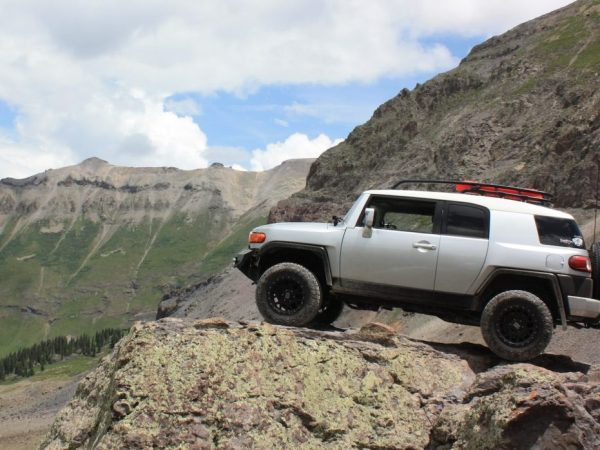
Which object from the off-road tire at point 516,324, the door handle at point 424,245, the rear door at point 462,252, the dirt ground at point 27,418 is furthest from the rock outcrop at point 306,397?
the dirt ground at point 27,418

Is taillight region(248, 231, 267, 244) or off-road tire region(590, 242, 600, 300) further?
taillight region(248, 231, 267, 244)

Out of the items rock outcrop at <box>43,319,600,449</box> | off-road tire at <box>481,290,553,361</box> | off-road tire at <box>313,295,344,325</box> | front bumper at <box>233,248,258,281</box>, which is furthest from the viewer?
off-road tire at <box>313,295,344,325</box>

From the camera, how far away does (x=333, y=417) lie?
8.57m

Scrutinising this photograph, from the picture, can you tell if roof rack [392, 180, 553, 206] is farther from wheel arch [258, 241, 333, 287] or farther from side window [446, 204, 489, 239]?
wheel arch [258, 241, 333, 287]

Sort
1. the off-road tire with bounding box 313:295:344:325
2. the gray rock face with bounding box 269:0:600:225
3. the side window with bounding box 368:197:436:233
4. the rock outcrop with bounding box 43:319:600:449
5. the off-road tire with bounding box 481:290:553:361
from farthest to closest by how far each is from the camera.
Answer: the gray rock face with bounding box 269:0:600:225, the off-road tire with bounding box 313:295:344:325, the side window with bounding box 368:197:436:233, the off-road tire with bounding box 481:290:553:361, the rock outcrop with bounding box 43:319:600:449

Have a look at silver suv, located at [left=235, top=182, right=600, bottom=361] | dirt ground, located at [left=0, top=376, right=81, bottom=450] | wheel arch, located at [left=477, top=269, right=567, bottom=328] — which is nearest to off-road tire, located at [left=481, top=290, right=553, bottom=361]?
silver suv, located at [left=235, top=182, right=600, bottom=361]

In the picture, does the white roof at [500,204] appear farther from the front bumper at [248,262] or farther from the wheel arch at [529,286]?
the front bumper at [248,262]

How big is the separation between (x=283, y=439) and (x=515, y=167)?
158 feet

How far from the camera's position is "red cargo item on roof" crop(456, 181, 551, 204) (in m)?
11.8

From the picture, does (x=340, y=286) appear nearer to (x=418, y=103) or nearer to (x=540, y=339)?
(x=540, y=339)

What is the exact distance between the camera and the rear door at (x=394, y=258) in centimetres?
1071

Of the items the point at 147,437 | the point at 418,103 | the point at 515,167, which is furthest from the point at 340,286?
the point at 418,103

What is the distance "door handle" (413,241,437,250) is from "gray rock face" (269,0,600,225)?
34824mm

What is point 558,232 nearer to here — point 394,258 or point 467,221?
point 467,221
